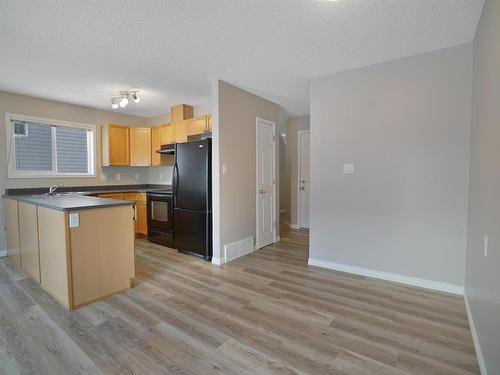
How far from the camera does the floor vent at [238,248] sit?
3561mm

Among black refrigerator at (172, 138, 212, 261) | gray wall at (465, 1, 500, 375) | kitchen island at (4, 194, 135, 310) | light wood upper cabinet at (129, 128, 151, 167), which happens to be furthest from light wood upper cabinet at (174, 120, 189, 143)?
gray wall at (465, 1, 500, 375)

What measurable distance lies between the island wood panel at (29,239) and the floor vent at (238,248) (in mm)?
2104

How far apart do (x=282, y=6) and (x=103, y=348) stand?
2.75 meters

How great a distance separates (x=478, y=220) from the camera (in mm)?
1895

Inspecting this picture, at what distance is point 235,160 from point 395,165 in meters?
2.00

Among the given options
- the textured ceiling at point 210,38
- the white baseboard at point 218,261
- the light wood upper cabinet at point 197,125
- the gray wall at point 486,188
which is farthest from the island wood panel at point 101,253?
the gray wall at point 486,188

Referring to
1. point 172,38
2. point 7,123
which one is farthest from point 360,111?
point 7,123

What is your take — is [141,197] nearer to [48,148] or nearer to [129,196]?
[129,196]

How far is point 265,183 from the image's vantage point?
4336 mm

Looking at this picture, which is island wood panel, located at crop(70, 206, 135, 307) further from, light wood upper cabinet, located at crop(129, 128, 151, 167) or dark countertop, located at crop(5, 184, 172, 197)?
light wood upper cabinet, located at crop(129, 128, 151, 167)

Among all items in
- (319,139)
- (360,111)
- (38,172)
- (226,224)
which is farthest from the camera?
(38,172)

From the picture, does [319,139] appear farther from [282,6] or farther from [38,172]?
[38,172]

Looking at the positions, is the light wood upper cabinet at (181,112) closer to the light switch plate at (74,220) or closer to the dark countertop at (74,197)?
the dark countertop at (74,197)

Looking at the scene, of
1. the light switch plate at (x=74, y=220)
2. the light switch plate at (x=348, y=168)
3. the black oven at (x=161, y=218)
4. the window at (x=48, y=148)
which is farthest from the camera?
the black oven at (x=161, y=218)
